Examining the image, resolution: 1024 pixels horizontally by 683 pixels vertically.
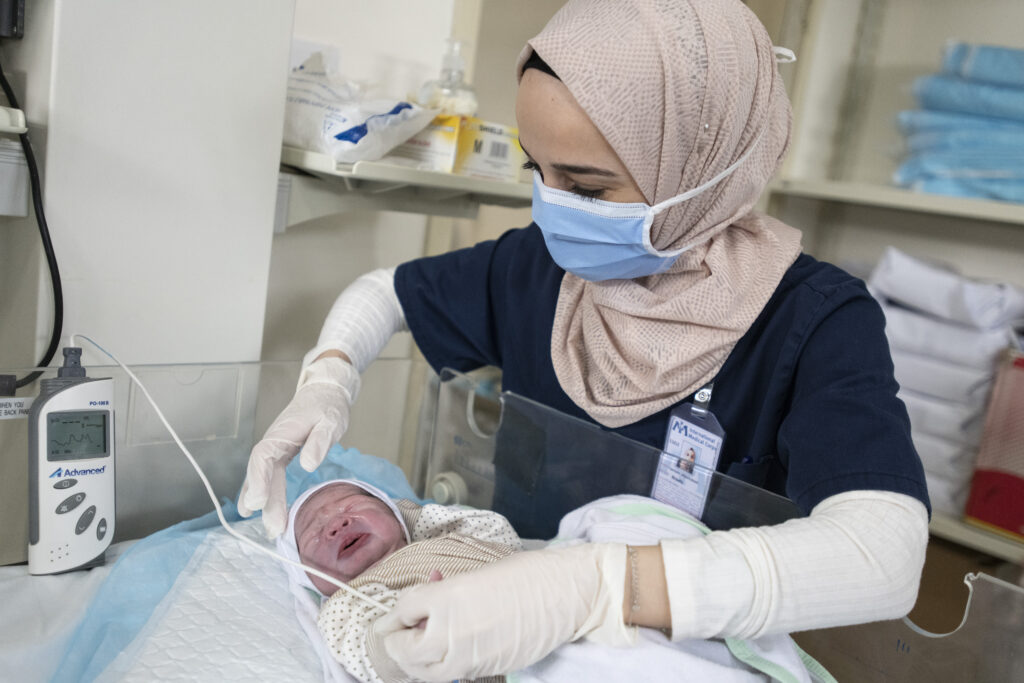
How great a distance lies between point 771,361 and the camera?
39.8 inches

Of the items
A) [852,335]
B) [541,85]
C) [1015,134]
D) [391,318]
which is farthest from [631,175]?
[1015,134]

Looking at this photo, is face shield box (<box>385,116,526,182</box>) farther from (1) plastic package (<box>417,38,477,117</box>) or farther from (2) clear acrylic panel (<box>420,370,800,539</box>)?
(2) clear acrylic panel (<box>420,370,800,539</box>)

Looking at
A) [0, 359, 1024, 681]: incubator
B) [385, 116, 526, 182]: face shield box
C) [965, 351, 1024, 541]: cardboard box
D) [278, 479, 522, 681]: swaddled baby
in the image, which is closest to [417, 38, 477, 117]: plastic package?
[385, 116, 526, 182]: face shield box

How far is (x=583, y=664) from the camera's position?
75 centimetres

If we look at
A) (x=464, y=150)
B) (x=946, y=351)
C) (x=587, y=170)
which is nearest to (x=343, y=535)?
(x=587, y=170)

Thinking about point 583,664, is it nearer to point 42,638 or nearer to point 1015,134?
point 42,638

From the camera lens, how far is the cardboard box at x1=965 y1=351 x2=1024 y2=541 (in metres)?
1.57

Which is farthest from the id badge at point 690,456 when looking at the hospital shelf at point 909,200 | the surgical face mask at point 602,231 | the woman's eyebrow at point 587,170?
the hospital shelf at point 909,200

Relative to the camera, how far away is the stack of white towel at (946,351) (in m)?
1.61

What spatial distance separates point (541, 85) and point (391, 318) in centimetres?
55

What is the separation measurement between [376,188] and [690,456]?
73 centimetres

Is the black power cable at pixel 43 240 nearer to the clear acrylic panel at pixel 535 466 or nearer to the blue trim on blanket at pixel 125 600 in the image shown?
the blue trim on blanket at pixel 125 600

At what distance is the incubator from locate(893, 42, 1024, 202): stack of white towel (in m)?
1.06

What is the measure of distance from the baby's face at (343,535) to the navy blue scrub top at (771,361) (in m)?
0.30
